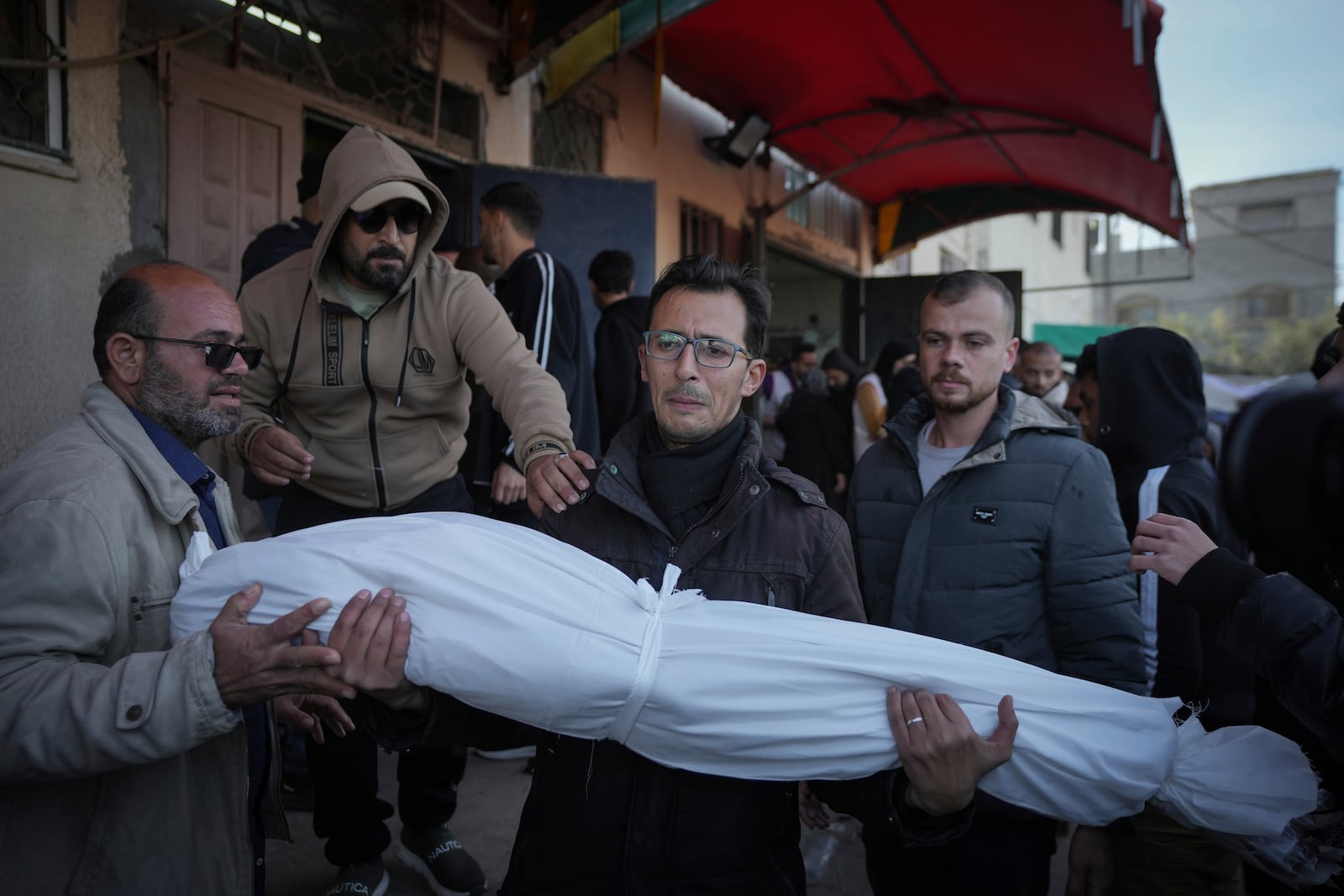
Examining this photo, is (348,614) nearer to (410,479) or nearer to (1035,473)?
(410,479)

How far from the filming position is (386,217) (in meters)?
2.75

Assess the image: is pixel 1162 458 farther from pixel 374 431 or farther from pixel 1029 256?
pixel 1029 256

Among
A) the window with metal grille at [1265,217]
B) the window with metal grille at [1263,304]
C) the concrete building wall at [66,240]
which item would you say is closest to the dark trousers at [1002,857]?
the concrete building wall at [66,240]

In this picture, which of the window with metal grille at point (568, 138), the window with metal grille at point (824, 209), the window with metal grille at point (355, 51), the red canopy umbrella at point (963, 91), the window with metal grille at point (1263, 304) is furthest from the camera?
the window with metal grille at point (1263, 304)

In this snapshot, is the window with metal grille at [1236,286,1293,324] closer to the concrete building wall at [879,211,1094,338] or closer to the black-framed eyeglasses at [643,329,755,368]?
the concrete building wall at [879,211,1094,338]

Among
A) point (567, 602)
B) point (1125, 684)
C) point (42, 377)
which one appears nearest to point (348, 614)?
point (567, 602)

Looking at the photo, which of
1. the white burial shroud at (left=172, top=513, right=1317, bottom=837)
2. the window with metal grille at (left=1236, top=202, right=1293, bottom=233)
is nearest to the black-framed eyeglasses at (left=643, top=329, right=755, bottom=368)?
the white burial shroud at (left=172, top=513, right=1317, bottom=837)

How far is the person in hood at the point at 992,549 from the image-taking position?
2189 millimetres

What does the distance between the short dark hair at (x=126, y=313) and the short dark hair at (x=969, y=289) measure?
6.79ft

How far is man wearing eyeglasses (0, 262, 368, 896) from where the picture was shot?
149cm

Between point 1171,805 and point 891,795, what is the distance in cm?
56

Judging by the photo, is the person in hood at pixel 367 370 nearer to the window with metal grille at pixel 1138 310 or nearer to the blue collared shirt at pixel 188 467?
the blue collared shirt at pixel 188 467

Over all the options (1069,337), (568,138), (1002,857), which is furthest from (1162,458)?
(1069,337)

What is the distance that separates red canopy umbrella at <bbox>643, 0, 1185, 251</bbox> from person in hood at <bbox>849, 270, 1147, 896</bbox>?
3790mm
